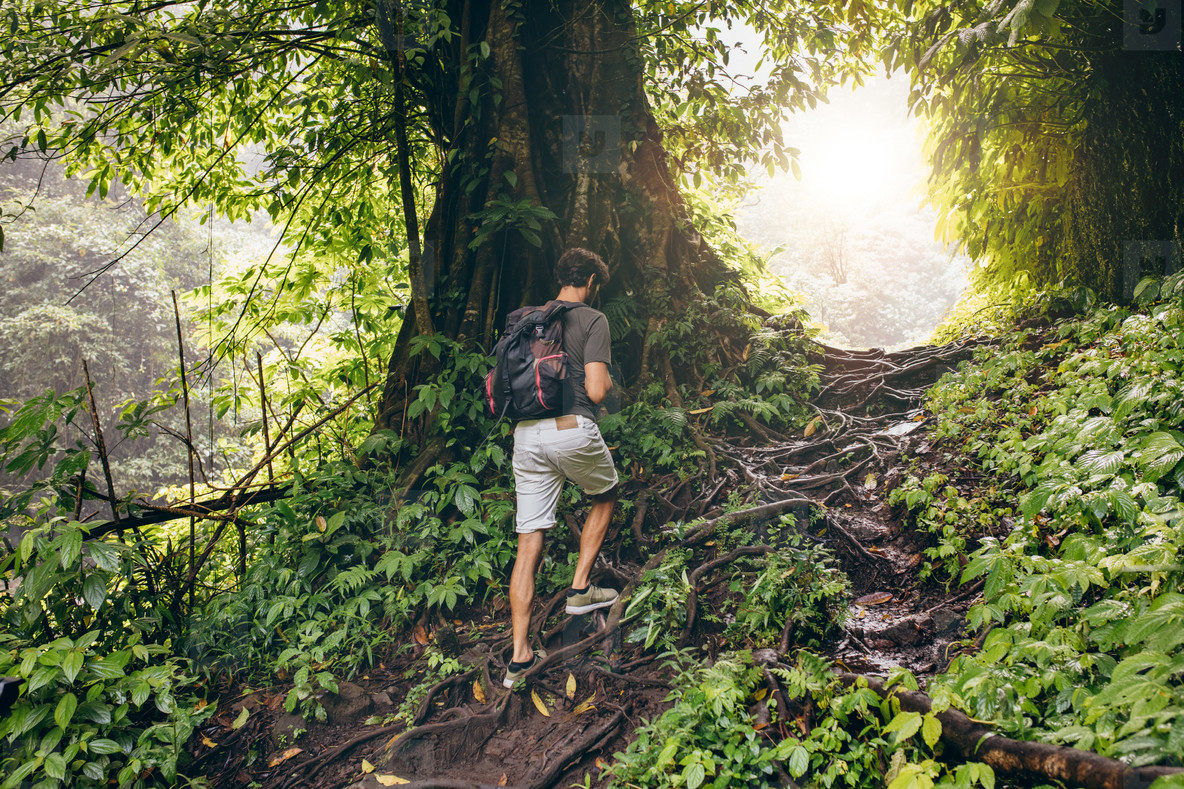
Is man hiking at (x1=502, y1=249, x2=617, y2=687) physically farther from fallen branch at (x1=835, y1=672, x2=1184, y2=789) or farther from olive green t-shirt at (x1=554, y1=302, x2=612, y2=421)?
fallen branch at (x1=835, y1=672, x2=1184, y2=789)

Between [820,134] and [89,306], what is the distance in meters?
55.0

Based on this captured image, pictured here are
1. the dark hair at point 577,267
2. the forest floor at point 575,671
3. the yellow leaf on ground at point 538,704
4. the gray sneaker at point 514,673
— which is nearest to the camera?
the forest floor at point 575,671

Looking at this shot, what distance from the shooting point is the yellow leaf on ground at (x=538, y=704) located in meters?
2.98

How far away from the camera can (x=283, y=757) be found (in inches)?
114

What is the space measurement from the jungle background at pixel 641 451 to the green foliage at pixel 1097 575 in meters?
0.02

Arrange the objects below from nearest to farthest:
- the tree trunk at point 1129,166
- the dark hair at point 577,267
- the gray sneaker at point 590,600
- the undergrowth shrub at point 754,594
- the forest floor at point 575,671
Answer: the forest floor at point 575,671, the undergrowth shrub at point 754,594, the gray sneaker at point 590,600, the dark hair at point 577,267, the tree trunk at point 1129,166

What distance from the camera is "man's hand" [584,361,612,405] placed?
10.6 ft

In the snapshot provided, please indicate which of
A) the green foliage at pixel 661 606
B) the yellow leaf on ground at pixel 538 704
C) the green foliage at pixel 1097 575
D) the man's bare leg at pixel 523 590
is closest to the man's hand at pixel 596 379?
the man's bare leg at pixel 523 590

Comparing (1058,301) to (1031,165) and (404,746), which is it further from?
(404,746)

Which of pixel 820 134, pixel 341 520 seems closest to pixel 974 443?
pixel 341 520

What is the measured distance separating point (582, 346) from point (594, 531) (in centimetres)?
115

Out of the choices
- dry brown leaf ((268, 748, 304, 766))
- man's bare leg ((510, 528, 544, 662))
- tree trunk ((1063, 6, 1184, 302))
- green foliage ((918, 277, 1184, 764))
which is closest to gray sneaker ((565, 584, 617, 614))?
man's bare leg ((510, 528, 544, 662))

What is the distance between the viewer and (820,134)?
52.5 m

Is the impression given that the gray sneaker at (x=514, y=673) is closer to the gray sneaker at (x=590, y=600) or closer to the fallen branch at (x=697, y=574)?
the gray sneaker at (x=590, y=600)
